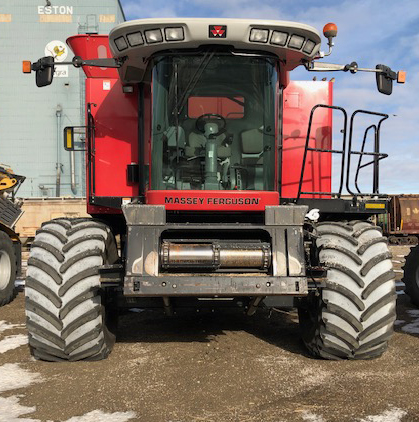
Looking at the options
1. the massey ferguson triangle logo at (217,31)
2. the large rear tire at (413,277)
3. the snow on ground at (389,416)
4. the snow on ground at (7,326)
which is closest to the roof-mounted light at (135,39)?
the massey ferguson triangle logo at (217,31)

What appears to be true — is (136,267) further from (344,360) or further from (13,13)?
(13,13)

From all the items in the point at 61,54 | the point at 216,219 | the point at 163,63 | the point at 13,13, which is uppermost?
the point at 13,13

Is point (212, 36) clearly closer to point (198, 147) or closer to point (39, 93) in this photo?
point (198, 147)

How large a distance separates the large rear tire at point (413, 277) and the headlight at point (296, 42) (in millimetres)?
4695

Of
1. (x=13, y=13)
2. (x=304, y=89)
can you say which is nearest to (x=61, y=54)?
(x=13, y=13)

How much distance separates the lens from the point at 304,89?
581cm

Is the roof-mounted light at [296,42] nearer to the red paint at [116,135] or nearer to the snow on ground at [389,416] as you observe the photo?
the red paint at [116,135]

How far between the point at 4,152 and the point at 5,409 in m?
31.0

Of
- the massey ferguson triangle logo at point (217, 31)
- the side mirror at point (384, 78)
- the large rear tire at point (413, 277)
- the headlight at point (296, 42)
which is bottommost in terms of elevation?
the large rear tire at point (413, 277)

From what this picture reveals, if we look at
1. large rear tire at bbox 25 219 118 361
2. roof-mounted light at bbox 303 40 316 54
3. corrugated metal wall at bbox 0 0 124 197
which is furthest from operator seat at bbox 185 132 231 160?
corrugated metal wall at bbox 0 0 124 197

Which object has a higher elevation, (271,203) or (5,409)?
(271,203)

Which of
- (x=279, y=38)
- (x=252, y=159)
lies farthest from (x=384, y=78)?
(x=252, y=159)

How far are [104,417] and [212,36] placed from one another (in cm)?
321

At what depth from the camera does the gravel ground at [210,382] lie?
11.1 ft
